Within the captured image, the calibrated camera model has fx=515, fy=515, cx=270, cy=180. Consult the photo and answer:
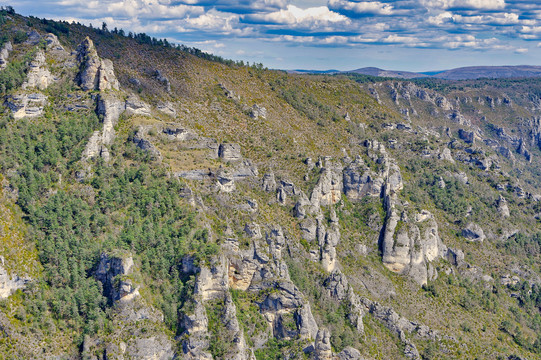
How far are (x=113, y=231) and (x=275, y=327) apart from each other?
128ft

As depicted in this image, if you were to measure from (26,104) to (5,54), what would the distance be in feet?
52.4

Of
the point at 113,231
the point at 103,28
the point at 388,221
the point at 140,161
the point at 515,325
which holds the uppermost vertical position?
the point at 103,28

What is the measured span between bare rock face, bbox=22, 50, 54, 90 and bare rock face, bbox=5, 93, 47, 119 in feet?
13.4

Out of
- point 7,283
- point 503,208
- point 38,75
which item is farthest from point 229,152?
point 503,208

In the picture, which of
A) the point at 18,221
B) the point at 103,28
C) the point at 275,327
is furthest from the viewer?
the point at 103,28

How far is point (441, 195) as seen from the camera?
18312cm

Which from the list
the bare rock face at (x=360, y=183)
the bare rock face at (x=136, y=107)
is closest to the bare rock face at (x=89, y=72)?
the bare rock face at (x=136, y=107)

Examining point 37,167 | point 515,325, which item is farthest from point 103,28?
point 515,325

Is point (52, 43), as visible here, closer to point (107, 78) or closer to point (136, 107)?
point (107, 78)

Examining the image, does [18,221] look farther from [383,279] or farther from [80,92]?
[383,279]

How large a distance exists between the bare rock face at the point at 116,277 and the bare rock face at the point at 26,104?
4041 centimetres

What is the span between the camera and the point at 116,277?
93750 millimetres

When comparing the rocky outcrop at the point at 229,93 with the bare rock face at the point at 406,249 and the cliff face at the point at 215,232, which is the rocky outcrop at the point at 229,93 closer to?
the cliff face at the point at 215,232

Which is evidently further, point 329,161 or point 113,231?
point 329,161
